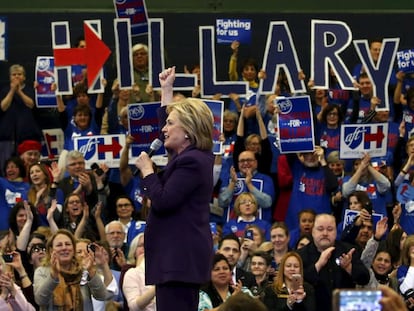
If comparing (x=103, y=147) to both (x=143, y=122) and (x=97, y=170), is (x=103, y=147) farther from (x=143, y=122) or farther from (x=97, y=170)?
(x=143, y=122)

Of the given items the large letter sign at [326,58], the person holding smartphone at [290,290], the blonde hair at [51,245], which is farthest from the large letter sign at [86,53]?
the person holding smartphone at [290,290]

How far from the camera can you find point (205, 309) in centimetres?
920

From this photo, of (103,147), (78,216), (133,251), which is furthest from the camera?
(103,147)

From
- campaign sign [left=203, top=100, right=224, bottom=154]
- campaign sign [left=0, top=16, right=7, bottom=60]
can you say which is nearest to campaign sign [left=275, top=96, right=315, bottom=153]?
campaign sign [left=203, top=100, right=224, bottom=154]

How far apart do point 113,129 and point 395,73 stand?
3.33 m

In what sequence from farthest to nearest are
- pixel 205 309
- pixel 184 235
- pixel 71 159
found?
pixel 71 159 < pixel 205 309 < pixel 184 235

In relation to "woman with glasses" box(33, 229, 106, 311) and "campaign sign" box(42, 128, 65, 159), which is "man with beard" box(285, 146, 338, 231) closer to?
"campaign sign" box(42, 128, 65, 159)

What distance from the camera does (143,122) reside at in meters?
12.2

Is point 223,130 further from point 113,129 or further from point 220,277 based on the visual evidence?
point 220,277

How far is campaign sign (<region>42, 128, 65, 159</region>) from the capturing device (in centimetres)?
1438

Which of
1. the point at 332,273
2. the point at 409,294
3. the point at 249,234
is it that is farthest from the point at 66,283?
the point at 409,294

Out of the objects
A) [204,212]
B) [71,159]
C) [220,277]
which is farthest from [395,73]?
[204,212]

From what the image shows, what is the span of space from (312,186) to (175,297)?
6796mm

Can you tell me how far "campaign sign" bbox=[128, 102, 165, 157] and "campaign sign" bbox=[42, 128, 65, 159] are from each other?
221cm
